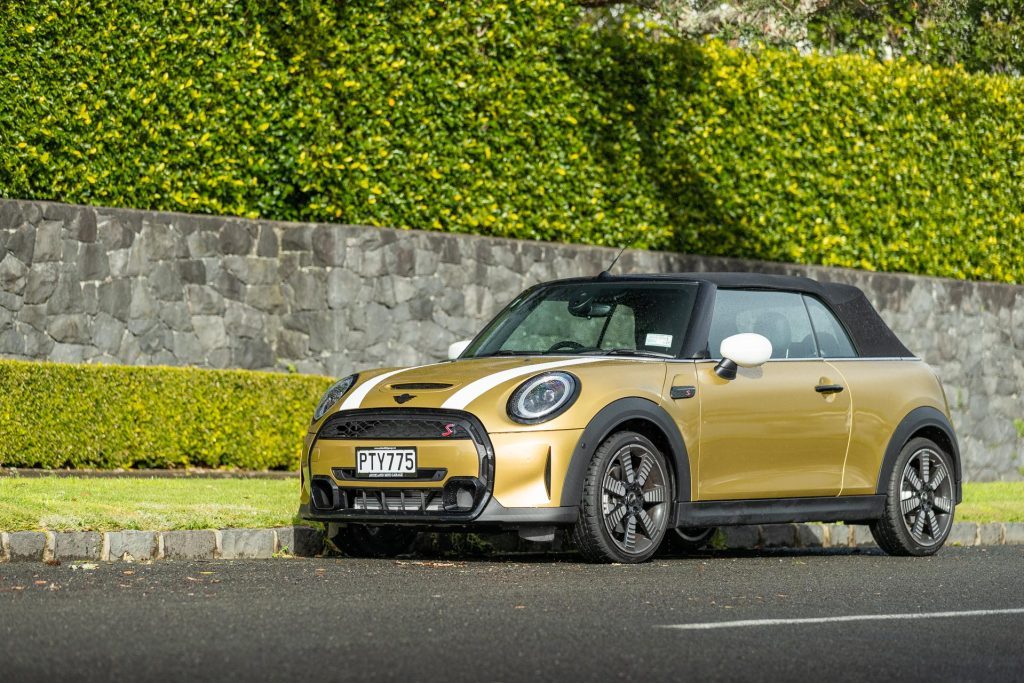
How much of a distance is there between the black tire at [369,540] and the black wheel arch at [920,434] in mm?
2957

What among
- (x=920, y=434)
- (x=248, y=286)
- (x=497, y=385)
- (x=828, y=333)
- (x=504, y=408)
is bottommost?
(x=920, y=434)

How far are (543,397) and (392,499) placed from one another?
0.96m

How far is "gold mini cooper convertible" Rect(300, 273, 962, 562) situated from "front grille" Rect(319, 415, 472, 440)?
0.04ft

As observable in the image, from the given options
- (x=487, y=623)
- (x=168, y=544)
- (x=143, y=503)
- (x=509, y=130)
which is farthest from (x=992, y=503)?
(x=487, y=623)

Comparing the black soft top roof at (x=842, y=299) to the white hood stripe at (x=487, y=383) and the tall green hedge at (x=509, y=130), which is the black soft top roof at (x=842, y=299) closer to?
the white hood stripe at (x=487, y=383)

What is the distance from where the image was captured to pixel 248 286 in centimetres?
1468

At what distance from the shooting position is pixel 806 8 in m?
21.4

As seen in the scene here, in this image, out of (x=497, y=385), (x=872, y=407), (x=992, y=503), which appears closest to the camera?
(x=497, y=385)

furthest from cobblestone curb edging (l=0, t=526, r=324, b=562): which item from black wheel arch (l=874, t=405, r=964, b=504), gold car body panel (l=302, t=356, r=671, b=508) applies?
black wheel arch (l=874, t=405, r=964, b=504)

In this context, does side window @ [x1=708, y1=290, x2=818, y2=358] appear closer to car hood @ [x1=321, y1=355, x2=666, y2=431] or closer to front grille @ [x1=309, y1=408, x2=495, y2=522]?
car hood @ [x1=321, y1=355, x2=666, y2=431]

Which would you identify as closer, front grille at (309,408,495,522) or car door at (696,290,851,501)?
front grille at (309,408,495,522)

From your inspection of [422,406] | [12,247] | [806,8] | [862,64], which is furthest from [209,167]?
[806,8]

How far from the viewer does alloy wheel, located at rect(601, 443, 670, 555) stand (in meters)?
8.60

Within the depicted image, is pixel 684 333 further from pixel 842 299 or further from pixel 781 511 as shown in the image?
pixel 842 299
